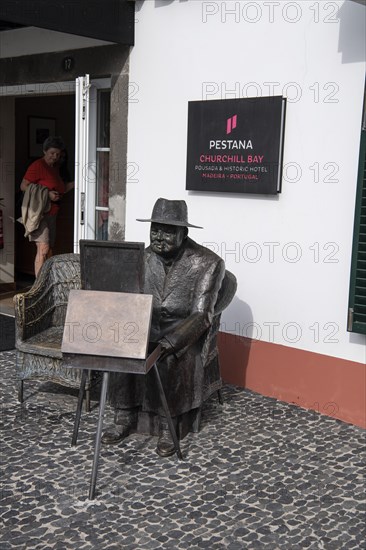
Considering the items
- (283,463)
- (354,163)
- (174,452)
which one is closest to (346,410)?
(283,463)

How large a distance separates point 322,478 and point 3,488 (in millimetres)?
1810

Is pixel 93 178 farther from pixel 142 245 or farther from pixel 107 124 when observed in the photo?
pixel 142 245

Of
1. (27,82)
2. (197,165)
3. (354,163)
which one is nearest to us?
(354,163)

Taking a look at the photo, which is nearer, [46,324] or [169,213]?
[169,213]

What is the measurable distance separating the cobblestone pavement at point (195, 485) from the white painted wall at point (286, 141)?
819 millimetres

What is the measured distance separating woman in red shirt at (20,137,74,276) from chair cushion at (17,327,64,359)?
7.90 ft

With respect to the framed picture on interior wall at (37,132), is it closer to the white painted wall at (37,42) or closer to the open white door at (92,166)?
the white painted wall at (37,42)

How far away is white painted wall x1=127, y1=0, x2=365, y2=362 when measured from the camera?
534 cm

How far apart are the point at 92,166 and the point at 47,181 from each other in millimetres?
1044

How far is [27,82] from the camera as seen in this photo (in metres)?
7.59

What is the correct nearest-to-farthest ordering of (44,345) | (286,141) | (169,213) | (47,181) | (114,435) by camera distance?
(169,213)
(114,435)
(44,345)
(286,141)
(47,181)

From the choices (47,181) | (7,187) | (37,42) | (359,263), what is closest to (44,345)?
(359,263)

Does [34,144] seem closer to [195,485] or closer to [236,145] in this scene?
[236,145]

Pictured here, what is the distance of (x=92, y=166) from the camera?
7.09 meters
